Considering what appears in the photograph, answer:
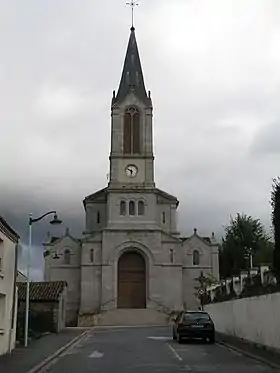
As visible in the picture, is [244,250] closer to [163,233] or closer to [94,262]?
[163,233]

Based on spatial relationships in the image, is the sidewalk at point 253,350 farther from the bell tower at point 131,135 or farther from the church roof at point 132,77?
the church roof at point 132,77

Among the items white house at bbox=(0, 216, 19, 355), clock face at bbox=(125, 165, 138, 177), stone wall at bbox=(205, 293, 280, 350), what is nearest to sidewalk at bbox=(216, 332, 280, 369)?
stone wall at bbox=(205, 293, 280, 350)

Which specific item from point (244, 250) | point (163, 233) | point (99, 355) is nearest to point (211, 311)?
point (99, 355)

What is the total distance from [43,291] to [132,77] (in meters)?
35.2

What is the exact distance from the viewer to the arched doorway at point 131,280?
65.4 meters

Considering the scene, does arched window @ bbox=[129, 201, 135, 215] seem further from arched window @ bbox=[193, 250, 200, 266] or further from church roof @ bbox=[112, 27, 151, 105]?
church roof @ bbox=[112, 27, 151, 105]

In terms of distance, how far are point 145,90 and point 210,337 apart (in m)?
45.4

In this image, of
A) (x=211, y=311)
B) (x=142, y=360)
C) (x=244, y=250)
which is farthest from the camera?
(x=244, y=250)

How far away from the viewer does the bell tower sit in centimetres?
6838

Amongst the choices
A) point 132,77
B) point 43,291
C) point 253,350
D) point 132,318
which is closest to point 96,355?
point 253,350

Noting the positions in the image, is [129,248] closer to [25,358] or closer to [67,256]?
[67,256]

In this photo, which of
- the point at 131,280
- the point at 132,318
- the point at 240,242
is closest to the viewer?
the point at 132,318

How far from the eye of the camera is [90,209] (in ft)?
240

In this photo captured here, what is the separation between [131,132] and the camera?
230ft
